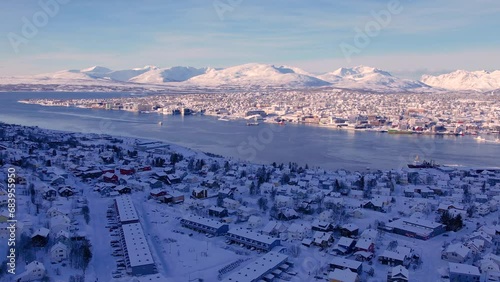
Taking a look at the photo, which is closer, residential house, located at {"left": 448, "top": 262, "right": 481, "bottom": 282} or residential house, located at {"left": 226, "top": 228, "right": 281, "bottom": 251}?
residential house, located at {"left": 448, "top": 262, "right": 481, "bottom": 282}

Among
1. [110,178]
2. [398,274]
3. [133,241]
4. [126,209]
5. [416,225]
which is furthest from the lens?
[110,178]

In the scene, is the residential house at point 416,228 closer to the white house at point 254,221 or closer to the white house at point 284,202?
the white house at point 284,202

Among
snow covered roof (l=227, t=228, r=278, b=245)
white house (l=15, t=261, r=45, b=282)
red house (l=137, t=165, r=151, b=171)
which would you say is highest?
red house (l=137, t=165, r=151, b=171)

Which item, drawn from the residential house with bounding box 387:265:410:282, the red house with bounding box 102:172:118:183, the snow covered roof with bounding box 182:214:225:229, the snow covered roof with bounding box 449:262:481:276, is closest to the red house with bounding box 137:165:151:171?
the red house with bounding box 102:172:118:183

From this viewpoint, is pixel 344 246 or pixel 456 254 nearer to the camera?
pixel 456 254

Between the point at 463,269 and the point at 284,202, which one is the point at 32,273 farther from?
the point at 463,269

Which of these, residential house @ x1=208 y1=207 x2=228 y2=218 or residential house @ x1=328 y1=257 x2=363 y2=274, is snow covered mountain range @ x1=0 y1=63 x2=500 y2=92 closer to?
residential house @ x1=208 y1=207 x2=228 y2=218

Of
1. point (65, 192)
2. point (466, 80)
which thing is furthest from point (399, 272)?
point (466, 80)

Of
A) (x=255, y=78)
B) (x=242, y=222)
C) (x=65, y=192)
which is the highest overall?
(x=255, y=78)
